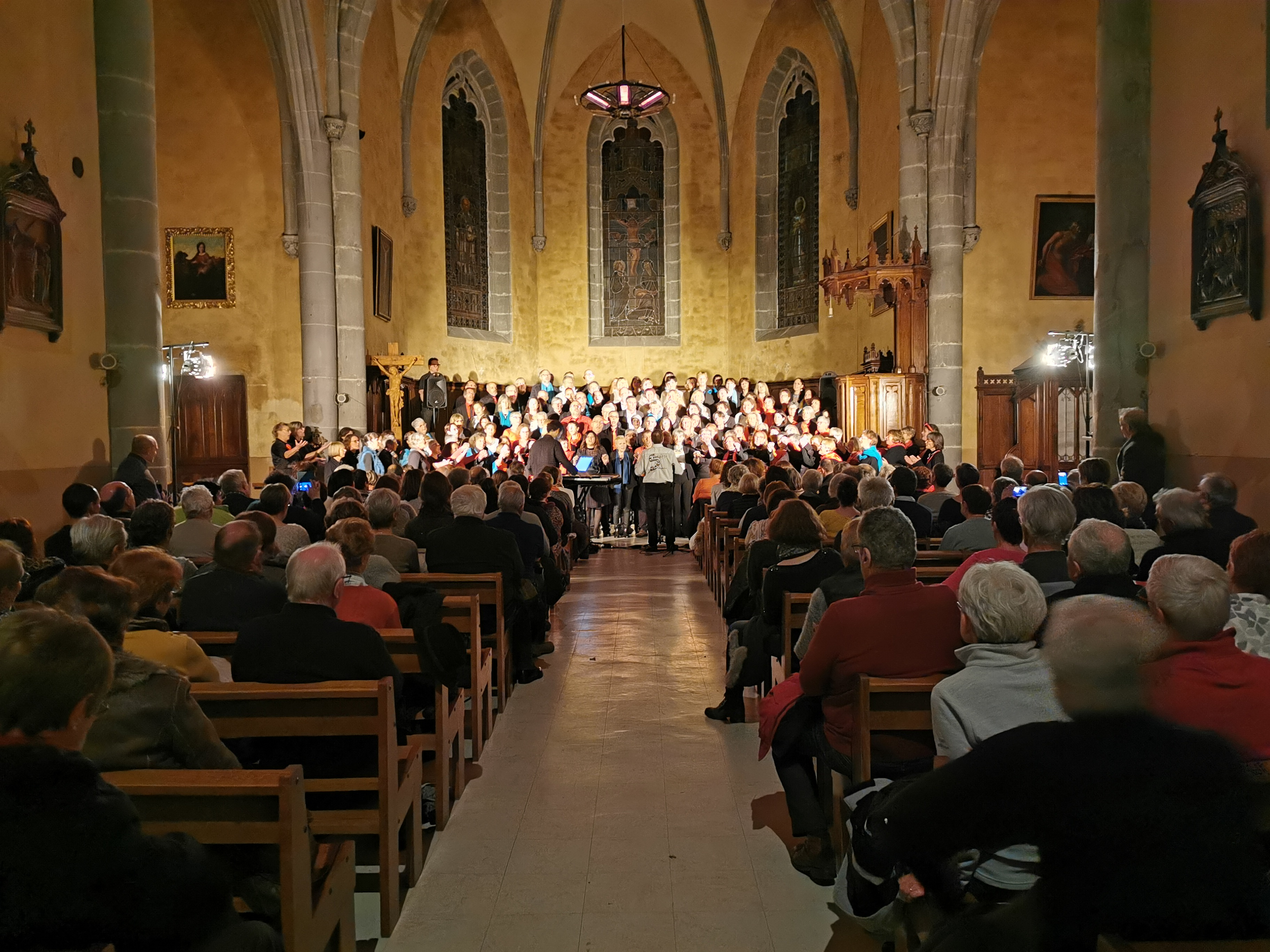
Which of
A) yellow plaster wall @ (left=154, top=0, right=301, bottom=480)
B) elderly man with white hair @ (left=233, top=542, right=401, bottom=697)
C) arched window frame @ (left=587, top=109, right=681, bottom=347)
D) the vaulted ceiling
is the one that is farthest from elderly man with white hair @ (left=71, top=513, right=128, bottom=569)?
arched window frame @ (left=587, top=109, right=681, bottom=347)

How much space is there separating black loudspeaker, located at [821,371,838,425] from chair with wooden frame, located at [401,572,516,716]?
13.5 m

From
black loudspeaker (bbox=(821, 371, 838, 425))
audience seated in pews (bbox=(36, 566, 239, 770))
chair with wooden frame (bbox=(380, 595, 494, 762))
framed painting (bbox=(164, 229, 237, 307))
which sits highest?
framed painting (bbox=(164, 229, 237, 307))

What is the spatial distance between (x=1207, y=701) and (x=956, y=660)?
1020 mm

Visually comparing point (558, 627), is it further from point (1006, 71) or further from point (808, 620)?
point (1006, 71)

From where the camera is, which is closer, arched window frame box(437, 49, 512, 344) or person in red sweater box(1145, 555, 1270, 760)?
person in red sweater box(1145, 555, 1270, 760)

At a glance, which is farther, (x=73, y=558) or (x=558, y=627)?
(x=558, y=627)

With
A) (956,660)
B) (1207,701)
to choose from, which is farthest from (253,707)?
(1207,701)

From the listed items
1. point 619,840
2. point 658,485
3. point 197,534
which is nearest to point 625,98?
point 658,485

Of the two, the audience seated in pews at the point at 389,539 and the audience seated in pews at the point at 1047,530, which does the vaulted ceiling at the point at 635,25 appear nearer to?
the audience seated in pews at the point at 389,539

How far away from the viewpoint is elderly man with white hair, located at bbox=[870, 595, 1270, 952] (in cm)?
171

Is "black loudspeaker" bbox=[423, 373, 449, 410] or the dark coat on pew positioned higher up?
"black loudspeaker" bbox=[423, 373, 449, 410]

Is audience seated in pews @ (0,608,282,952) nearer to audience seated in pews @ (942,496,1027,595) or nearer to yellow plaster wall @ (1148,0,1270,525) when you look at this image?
audience seated in pews @ (942,496,1027,595)

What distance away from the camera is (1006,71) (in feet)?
54.9

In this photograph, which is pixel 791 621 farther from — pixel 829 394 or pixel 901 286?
pixel 829 394
